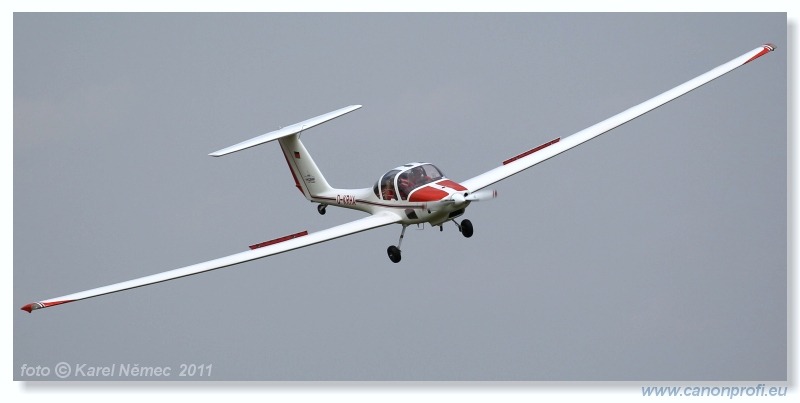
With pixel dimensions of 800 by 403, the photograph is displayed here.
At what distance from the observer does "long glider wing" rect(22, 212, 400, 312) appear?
110ft

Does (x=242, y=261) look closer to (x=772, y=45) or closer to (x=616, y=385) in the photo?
(x=616, y=385)

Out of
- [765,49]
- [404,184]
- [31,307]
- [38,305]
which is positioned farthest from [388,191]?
[765,49]

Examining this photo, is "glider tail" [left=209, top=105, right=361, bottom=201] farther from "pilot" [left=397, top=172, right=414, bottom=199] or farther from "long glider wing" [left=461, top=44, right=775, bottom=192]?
"long glider wing" [left=461, top=44, right=775, bottom=192]

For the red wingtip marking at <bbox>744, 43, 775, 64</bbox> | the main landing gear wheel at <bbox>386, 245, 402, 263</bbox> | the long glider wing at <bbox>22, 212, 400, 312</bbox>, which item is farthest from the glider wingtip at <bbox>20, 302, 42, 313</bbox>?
the red wingtip marking at <bbox>744, 43, 775, 64</bbox>

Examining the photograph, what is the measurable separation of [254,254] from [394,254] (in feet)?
11.7

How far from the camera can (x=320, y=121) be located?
40.6m

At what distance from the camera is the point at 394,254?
36.5 metres

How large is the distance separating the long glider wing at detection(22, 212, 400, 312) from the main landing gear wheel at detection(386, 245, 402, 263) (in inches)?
25.8

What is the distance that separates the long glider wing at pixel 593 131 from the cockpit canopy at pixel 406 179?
55.8 inches

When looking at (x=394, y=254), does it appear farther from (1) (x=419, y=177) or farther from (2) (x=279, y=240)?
(2) (x=279, y=240)

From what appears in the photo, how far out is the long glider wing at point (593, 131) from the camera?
38719 mm

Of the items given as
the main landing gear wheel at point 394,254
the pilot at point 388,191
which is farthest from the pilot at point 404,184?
the main landing gear wheel at point 394,254

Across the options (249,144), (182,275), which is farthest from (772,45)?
(182,275)

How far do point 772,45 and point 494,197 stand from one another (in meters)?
12.2
